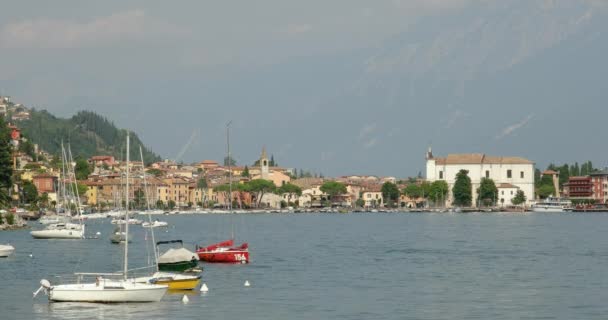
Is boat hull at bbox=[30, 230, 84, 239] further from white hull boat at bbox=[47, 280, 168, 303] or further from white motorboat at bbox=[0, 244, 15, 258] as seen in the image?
white hull boat at bbox=[47, 280, 168, 303]

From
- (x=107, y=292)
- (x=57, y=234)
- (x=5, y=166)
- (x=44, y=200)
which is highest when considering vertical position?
(x=5, y=166)

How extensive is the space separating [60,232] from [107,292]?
5198cm

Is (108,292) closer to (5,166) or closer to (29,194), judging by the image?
(5,166)

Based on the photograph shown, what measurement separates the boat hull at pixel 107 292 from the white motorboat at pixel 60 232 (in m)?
50.2

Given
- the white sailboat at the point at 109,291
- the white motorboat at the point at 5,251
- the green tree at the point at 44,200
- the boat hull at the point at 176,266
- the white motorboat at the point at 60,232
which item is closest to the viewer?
the white sailboat at the point at 109,291

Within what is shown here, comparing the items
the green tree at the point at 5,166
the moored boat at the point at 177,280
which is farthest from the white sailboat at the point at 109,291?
the green tree at the point at 5,166

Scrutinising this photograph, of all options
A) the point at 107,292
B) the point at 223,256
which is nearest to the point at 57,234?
the point at 223,256

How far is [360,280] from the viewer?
2181 inches

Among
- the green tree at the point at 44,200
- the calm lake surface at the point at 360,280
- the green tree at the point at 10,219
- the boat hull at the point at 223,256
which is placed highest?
the green tree at the point at 44,200

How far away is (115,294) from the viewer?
141 feet

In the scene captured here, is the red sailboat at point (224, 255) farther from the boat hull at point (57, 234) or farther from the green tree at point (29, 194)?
the green tree at point (29, 194)

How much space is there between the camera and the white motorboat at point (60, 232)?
92.8 meters

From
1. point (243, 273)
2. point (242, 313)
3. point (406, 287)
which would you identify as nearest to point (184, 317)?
point (242, 313)

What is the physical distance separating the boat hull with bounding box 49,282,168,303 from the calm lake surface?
300mm
